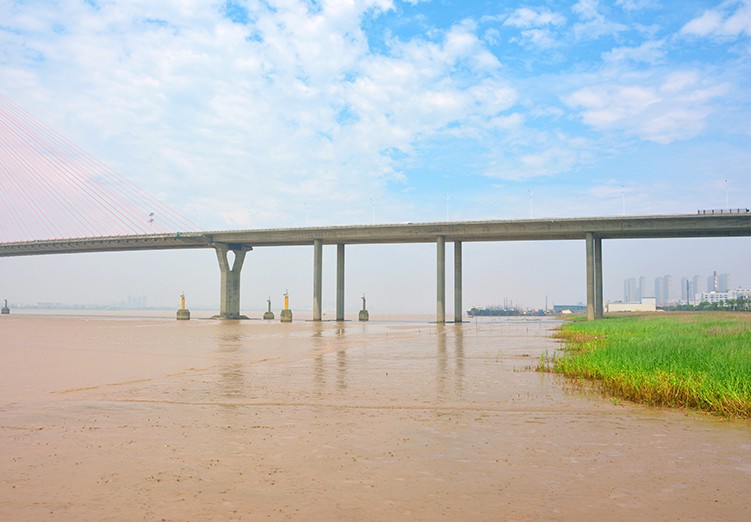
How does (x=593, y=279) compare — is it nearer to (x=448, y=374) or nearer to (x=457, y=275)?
(x=457, y=275)

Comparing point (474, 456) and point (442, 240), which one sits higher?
point (442, 240)

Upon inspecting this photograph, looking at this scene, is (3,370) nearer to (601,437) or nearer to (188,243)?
(601,437)

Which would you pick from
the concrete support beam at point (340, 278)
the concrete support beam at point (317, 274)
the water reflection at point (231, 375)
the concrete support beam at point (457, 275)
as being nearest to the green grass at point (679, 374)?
the water reflection at point (231, 375)

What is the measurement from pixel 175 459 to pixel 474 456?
3840 millimetres

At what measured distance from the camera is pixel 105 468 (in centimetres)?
682

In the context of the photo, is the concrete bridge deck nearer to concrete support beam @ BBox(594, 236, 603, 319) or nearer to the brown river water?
concrete support beam @ BBox(594, 236, 603, 319)

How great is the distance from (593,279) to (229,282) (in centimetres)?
5296

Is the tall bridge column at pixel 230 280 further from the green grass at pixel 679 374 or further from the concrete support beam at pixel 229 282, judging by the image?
the green grass at pixel 679 374

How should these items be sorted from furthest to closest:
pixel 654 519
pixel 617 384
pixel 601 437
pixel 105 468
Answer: pixel 617 384
pixel 601 437
pixel 105 468
pixel 654 519

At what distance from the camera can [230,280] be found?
89.8m

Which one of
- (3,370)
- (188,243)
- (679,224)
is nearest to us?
(3,370)

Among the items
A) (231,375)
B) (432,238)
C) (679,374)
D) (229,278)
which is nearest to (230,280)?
(229,278)

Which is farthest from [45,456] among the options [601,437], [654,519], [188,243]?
[188,243]

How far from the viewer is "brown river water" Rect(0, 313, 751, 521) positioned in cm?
564
